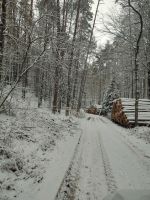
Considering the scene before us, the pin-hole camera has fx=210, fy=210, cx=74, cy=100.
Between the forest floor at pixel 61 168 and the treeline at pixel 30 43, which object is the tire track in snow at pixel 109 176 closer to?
the forest floor at pixel 61 168

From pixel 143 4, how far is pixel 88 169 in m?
14.8

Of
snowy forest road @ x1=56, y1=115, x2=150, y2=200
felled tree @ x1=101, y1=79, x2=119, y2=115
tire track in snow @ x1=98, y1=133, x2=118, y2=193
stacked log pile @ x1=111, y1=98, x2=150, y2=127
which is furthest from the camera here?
felled tree @ x1=101, y1=79, x2=119, y2=115

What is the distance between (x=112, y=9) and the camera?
1752 centimetres

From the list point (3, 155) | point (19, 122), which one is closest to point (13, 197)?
point (3, 155)

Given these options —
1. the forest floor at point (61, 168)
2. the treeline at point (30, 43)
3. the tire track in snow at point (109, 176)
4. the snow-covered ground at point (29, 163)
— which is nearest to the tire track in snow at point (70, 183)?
the forest floor at point (61, 168)

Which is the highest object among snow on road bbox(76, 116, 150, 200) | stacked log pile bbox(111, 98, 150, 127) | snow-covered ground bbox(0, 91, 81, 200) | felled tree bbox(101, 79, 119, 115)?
felled tree bbox(101, 79, 119, 115)

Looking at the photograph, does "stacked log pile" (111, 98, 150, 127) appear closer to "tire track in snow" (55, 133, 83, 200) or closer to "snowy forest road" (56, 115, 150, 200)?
"snowy forest road" (56, 115, 150, 200)

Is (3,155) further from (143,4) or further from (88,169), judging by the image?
(143,4)

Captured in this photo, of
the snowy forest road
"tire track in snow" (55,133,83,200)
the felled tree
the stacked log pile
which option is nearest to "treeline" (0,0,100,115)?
"tire track in snow" (55,133,83,200)

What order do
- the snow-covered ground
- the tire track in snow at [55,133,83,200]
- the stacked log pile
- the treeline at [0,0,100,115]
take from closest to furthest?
1. the tire track in snow at [55,133,83,200]
2. the snow-covered ground
3. the treeline at [0,0,100,115]
4. the stacked log pile

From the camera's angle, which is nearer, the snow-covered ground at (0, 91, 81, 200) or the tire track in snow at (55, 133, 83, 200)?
the tire track in snow at (55, 133, 83, 200)

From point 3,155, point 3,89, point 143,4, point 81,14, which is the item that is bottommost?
point 3,155

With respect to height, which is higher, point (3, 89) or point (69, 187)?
point (3, 89)

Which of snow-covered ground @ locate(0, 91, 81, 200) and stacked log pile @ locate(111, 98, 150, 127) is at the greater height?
stacked log pile @ locate(111, 98, 150, 127)
